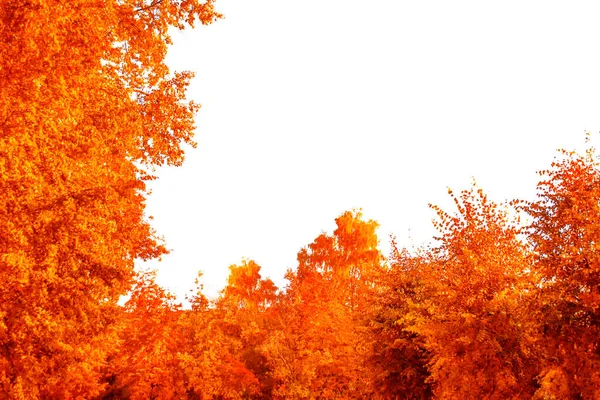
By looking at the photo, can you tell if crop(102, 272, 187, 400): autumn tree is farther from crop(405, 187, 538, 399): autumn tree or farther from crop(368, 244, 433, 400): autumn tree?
crop(405, 187, 538, 399): autumn tree

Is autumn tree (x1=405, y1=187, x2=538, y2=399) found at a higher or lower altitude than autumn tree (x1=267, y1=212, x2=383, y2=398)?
lower

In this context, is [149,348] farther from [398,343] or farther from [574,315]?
[574,315]

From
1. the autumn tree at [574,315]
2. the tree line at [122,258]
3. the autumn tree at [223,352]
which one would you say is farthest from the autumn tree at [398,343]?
the autumn tree at [223,352]

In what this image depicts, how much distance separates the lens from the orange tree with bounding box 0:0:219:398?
834cm

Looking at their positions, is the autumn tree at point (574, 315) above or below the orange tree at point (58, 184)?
below

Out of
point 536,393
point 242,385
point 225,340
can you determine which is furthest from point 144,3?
point 225,340

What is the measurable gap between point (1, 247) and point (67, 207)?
1093 millimetres

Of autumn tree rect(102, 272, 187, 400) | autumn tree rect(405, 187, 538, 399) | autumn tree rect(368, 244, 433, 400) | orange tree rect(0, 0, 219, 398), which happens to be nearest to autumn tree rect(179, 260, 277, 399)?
autumn tree rect(102, 272, 187, 400)

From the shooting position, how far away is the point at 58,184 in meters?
8.97

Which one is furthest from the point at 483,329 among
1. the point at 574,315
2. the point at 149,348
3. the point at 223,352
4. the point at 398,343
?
the point at 223,352

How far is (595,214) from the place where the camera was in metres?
12.0

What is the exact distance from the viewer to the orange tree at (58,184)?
8344mm

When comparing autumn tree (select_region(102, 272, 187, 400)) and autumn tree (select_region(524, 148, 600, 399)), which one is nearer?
autumn tree (select_region(524, 148, 600, 399))

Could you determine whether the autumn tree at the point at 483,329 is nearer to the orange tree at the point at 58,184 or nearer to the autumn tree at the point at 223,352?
the orange tree at the point at 58,184
